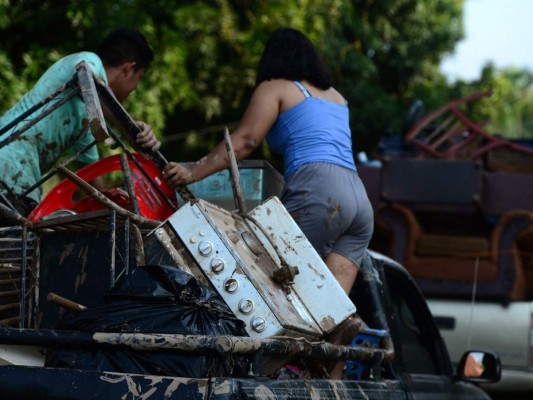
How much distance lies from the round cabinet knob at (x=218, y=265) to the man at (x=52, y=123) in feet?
4.28

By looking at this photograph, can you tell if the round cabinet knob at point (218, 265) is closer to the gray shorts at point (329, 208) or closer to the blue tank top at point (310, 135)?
the gray shorts at point (329, 208)

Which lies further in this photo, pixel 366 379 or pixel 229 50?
pixel 229 50

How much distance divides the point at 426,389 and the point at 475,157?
18.9 feet

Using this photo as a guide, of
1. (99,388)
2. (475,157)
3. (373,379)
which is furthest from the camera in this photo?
(475,157)

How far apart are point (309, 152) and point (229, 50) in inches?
435

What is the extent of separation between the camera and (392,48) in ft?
65.7

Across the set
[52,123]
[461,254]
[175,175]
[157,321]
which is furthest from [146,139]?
[461,254]

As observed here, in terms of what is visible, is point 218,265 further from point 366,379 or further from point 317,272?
point 366,379

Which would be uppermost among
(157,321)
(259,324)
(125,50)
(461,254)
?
(125,50)

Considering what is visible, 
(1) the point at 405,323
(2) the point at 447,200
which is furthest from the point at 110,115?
(2) the point at 447,200

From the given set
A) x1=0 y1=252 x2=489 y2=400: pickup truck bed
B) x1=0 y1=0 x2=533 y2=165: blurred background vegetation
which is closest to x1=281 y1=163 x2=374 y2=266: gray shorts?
x1=0 y1=252 x2=489 y2=400: pickup truck bed

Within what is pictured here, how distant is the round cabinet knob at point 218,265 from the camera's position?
3.42 meters

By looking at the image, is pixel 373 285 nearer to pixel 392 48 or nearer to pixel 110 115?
pixel 110 115

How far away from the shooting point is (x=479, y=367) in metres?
5.04
